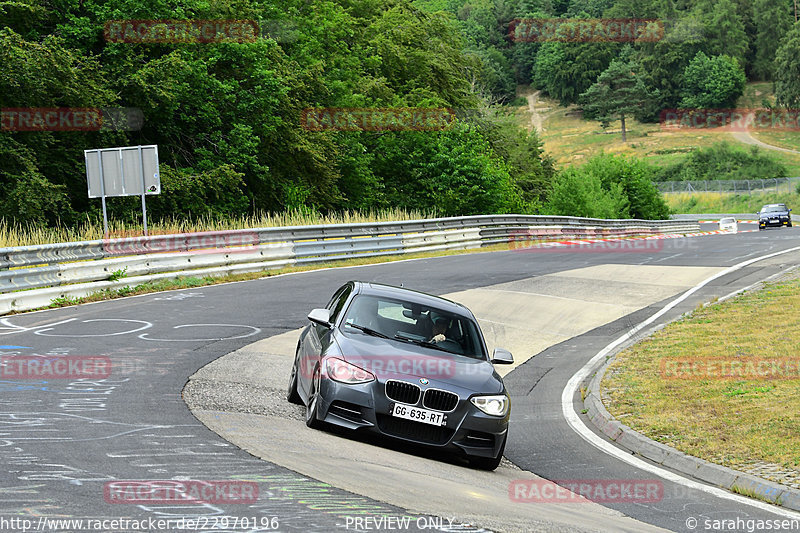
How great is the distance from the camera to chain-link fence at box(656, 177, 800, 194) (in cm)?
9719

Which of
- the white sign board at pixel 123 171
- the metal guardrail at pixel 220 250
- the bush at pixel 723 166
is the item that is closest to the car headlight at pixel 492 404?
the metal guardrail at pixel 220 250

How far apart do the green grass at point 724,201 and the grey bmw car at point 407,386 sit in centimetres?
8795

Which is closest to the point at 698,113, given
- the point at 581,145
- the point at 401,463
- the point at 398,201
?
the point at 581,145

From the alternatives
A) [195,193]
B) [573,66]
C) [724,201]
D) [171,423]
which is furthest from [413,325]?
[573,66]

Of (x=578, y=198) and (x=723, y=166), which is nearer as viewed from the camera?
(x=578, y=198)

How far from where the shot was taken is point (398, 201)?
4978 centimetres

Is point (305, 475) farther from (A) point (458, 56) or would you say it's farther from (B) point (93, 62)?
(A) point (458, 56)

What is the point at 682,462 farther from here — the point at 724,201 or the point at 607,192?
the point at 724,201

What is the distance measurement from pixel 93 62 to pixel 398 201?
64.5 feet

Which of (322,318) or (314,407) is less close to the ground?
(322,318)

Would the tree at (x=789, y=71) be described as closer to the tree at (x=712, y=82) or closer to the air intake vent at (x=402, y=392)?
the tree at (x=712, y=82)

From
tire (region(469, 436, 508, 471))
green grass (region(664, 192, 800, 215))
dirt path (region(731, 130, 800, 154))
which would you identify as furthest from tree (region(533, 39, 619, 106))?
tire (region(469, 436, 508, 471))

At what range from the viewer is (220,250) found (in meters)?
22.3

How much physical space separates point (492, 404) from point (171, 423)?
294 cm
